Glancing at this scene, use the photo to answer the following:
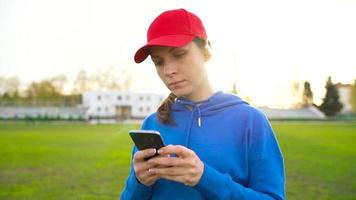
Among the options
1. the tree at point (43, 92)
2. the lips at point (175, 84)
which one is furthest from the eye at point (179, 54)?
the tree at point (43, 92)

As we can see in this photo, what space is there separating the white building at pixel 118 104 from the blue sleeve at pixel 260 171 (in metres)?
67.9

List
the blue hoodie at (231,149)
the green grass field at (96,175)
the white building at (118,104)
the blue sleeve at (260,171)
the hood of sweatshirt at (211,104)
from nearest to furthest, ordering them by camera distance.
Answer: the blue sleeve at (260,171)
the blue hoodie at (231,149)
the hood of sweatshirt at (211,104)
the green grass field at (96,175)
the white building at (118,104)

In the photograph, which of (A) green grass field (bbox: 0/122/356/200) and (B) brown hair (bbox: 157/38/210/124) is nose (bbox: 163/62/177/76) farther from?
(A) green grass field (bbox: 0/122/356/200)

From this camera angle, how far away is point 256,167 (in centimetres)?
155

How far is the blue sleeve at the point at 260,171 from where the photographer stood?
143cm

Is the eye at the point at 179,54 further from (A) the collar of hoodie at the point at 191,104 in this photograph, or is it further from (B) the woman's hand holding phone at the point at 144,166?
(B) the woman's hand holding phone at the point at 144,166

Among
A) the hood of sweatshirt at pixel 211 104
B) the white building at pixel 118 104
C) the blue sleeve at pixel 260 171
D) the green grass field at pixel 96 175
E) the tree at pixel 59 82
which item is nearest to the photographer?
the blue sleeve at pixel 260 171

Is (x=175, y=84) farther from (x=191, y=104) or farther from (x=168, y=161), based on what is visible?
(x=168, y=161)

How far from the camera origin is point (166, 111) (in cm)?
176

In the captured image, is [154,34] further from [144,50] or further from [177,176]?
[177,176]

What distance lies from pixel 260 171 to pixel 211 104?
34cm

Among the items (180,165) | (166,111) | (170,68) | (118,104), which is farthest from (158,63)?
(118,104)

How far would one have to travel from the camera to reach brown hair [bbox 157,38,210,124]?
1.63m

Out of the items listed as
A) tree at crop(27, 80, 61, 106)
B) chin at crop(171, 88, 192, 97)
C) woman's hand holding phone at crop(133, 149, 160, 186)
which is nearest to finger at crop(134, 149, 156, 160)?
woman's hand holding phone at crop(133, 149, 160, 186)
